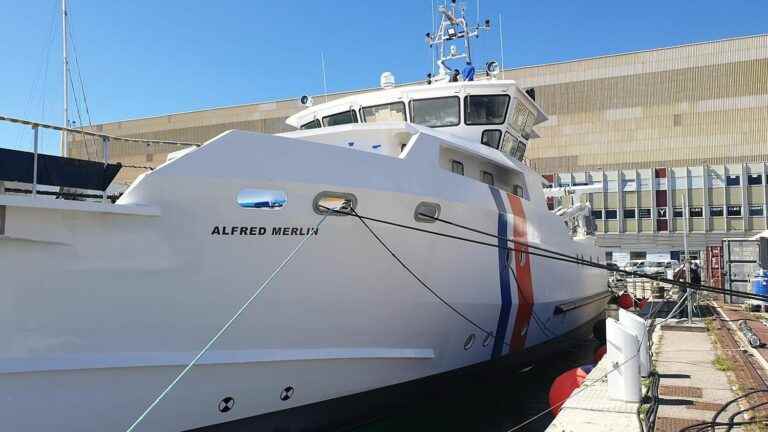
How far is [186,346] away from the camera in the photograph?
5.04 metres

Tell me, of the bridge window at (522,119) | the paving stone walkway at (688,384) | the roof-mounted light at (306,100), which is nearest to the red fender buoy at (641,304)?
the paving stone walkway at (688,384)

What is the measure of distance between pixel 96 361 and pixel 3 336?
2.21 ft

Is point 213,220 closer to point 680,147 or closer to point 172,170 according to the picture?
point 172,170

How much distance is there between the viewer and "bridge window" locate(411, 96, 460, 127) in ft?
30.8

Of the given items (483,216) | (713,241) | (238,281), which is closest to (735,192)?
(713,241)

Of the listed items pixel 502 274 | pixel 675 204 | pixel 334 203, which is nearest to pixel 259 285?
pixel 334 203

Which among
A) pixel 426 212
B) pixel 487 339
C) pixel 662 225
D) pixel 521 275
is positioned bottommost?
pixel 487 339

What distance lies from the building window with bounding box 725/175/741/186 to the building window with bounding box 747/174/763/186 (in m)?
0.61

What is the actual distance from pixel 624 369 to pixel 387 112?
5.44 m

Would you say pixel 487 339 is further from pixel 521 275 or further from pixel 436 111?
pixel 436 111

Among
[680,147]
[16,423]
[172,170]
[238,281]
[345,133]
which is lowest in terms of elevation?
[16,423]

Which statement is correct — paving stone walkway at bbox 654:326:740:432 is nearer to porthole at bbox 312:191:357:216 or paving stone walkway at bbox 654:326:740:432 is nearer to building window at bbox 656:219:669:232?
porthole at bbox 312:191:357:216

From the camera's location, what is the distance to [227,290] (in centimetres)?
521

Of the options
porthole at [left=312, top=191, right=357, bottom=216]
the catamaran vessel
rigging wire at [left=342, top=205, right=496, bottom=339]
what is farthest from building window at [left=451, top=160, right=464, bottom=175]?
porthole at [left=312, top=191, right=357, bottom=216]
